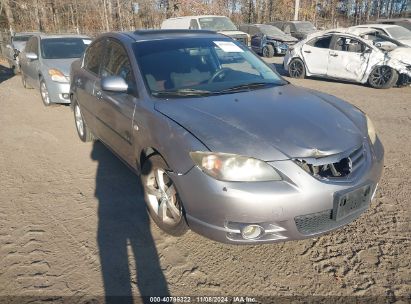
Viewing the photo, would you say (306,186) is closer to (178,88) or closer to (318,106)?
(318,106)

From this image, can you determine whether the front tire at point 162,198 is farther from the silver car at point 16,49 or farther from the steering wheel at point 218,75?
the silver car at point 16,49

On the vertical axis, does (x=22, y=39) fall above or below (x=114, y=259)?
above

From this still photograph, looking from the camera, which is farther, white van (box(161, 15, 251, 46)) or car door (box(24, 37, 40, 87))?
white van (box(161, 15, 251, 46))

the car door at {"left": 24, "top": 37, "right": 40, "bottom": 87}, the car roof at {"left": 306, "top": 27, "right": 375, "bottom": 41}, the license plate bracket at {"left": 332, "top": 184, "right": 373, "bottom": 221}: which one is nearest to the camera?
the license plate bracket at {"left": 332, "top": 184, "right": 373, "bottom": 221}

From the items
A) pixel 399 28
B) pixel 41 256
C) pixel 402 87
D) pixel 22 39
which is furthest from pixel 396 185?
pixel 22 39

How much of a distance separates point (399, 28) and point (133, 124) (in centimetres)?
1199

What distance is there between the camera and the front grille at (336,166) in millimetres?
2352

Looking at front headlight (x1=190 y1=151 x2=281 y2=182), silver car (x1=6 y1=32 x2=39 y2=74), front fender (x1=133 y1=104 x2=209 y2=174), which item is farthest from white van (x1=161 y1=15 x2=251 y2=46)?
front headlight (x1=190 y1=151 x2=281 y2=182)

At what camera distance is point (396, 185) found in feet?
12.6

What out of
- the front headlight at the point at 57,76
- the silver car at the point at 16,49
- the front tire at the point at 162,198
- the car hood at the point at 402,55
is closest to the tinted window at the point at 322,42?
the car hood at the point at 402,55

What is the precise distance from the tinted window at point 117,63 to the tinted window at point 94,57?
241 mm

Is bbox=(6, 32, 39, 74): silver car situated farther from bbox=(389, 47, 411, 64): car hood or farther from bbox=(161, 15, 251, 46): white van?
bbox=(389, 47, 411, 64): car hood

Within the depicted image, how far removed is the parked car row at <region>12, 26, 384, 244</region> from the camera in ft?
7.59

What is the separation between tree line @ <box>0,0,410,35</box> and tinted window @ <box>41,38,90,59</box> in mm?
19213
